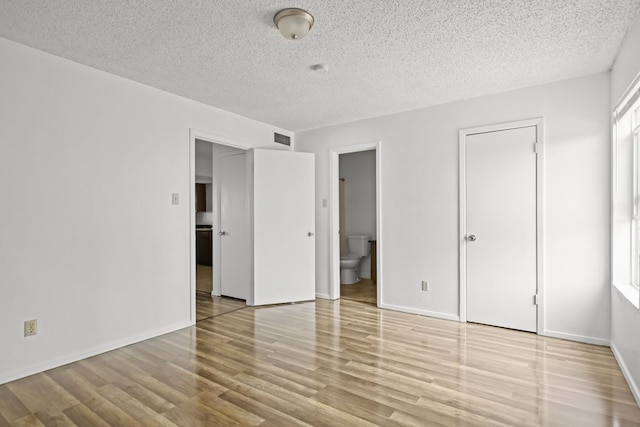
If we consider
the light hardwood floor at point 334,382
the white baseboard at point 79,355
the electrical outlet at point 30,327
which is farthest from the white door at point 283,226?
the electrical outlet at point 30,327

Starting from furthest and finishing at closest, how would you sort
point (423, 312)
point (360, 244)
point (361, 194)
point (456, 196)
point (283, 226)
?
1. point (361, 194)
2. point (360, 244)
3. point (283, 226)
4. point (423, 312)
5. point (456, 196)

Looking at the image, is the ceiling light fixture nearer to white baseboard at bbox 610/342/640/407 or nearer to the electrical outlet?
the electrical outlet

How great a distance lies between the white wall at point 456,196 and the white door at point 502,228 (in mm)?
140

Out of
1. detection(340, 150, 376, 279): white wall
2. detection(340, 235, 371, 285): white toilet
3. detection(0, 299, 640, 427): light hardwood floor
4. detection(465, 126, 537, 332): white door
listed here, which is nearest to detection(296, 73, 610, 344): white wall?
detection(465, 126, 537, 332): white door

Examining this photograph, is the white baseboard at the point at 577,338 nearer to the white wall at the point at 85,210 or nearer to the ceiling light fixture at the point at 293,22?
the ceiling light fixture at the point at 293,22

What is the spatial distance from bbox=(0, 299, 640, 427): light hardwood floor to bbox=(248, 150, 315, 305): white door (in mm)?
1155

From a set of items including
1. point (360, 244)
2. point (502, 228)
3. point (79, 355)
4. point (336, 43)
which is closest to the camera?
point (336, 43)

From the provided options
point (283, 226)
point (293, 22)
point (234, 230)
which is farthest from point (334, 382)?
point (234, 230)

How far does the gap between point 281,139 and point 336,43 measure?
8.69ft

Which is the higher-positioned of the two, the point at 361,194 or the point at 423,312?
the point at 361,194

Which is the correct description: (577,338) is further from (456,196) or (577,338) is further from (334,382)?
(334,382)

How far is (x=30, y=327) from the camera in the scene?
103 inches

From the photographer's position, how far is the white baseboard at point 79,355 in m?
2.51

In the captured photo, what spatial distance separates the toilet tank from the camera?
20.7 feet
